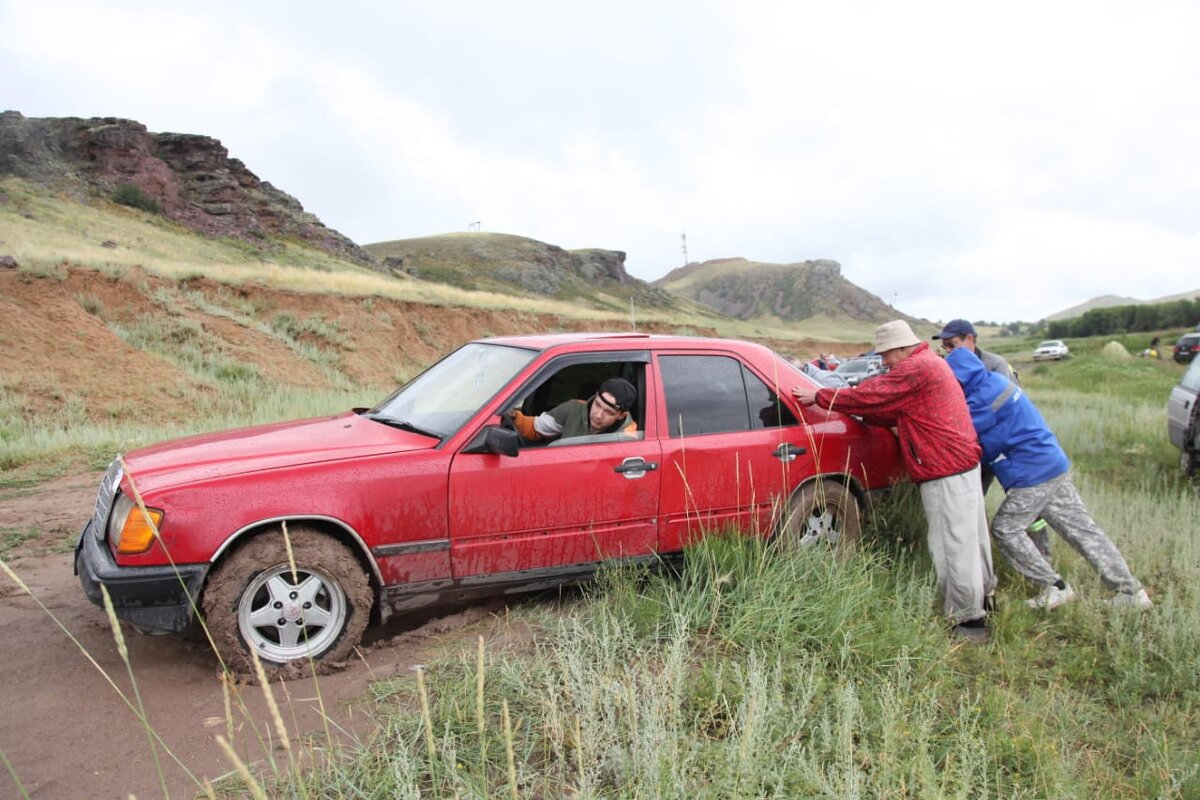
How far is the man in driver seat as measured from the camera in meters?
4.27

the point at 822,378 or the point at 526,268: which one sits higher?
the point at 526,268

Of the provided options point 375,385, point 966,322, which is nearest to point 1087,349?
point 375,385

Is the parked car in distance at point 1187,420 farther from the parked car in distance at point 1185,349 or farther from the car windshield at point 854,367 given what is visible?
the parked car in distance at point 1185,349

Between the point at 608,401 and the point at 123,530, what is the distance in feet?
8.00

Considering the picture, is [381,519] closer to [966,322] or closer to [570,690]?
[570,690]

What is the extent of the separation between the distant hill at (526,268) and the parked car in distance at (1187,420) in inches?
2484

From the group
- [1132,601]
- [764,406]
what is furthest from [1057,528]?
[764,406]

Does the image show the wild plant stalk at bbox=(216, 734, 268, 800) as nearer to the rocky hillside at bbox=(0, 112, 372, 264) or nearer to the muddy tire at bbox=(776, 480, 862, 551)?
the muddy tire at bbox=(776, 480, 862, 551)

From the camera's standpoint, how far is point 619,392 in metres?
4.33

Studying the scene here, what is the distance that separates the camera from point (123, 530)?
3307 mm

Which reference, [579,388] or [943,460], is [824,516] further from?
[579,388]

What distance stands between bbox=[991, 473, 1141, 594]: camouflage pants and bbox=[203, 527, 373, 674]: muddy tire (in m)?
4.09

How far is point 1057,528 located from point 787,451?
2049 mm

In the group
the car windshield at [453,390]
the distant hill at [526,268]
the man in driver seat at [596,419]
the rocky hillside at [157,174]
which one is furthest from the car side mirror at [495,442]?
the distant hill at [526,268]
